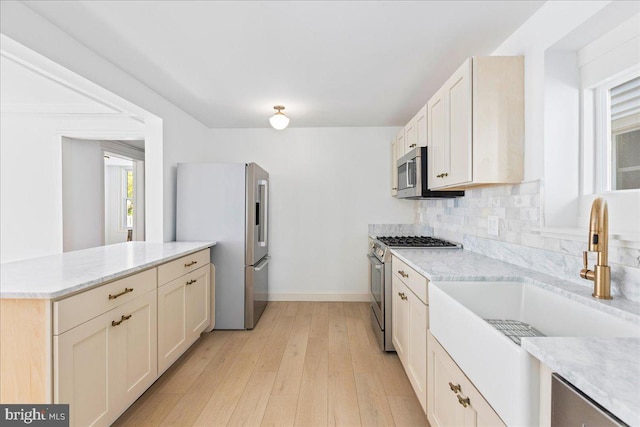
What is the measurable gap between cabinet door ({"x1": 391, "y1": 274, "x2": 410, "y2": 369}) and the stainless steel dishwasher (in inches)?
51.7

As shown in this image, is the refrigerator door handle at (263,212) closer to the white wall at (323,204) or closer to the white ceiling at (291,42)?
the white wall at (323,204)

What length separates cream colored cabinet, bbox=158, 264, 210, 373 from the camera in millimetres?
2064

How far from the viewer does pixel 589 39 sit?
1427mm

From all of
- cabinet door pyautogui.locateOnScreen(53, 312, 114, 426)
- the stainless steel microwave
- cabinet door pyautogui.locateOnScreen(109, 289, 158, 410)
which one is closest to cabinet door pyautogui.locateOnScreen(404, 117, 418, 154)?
the stainless steel microwave

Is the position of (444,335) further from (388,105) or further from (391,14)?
(388,105)

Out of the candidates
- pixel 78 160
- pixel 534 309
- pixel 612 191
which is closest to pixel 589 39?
pixel 612 191

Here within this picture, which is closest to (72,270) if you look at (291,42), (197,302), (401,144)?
(197,302)

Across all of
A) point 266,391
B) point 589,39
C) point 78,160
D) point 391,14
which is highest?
point 391,14

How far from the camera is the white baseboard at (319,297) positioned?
3984mm

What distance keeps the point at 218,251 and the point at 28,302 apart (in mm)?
1840

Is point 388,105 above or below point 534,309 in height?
above

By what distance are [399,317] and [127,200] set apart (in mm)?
6134

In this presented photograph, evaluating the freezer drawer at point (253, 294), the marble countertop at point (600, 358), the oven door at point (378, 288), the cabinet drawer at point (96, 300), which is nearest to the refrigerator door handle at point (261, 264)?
the freezer drawer at point (253, 294)

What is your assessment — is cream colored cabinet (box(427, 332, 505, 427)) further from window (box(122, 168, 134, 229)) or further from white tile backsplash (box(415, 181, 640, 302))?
window (box(122, 168, 134, 229))
